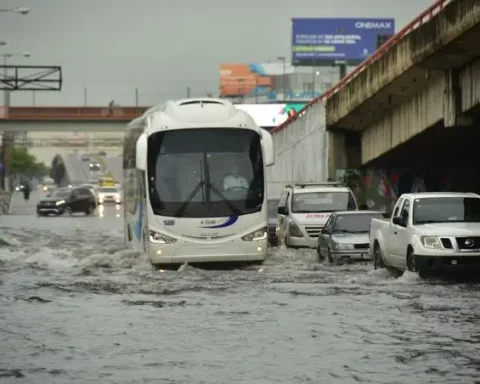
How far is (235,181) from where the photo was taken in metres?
27.1

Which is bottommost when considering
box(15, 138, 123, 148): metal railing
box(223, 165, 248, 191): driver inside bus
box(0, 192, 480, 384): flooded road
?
box(0, 192, 480, 384): flooded road

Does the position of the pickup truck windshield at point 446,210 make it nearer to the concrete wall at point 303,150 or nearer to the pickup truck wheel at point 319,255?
the pickup truck wheel at point 319,255

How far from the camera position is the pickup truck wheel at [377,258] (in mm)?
26030

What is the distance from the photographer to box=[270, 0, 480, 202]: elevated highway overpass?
31.6 m

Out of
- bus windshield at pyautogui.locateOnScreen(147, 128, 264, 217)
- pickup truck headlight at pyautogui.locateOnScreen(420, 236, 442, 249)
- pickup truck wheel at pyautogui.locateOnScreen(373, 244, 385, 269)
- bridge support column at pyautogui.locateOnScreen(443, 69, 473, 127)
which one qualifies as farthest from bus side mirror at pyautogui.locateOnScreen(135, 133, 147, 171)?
bridge support column at pyautogui.locateOnScreen(443, 69, 473, 127)

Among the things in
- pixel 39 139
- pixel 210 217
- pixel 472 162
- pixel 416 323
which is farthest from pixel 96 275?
pixel 39 139

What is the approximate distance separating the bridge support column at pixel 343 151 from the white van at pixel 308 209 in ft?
33.4

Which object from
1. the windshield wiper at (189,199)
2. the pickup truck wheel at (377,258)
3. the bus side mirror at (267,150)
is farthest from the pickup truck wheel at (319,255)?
the windshield wiper at (189,199)

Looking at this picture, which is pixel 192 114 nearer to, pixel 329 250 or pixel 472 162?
pixel 329 250

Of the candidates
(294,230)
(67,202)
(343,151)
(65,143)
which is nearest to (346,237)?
(294,230)

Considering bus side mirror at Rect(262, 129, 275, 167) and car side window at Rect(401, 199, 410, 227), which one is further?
bus side mirror at Rect(262, 129, 275, 167)

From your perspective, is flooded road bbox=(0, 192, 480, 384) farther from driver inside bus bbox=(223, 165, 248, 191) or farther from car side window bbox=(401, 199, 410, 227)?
driver inside bus bbox=(223, 165, 248, 191)

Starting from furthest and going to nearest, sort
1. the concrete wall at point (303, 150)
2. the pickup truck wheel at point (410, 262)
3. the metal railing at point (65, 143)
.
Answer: the metal railing at point (65, 143)
the concrete wall at point (303, 150)
the pickup truck wheel at point (410, 262)

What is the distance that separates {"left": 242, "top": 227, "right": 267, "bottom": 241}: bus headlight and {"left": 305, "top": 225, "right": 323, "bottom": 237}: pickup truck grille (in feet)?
23.8
